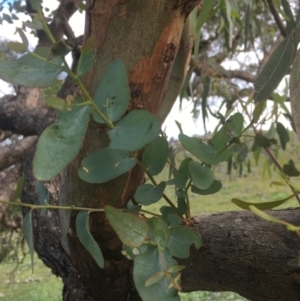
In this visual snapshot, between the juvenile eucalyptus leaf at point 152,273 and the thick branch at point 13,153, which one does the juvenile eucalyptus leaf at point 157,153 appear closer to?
the juvenile eucalyptus leaf at point 152,273

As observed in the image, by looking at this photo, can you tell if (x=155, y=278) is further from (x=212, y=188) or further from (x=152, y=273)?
(x=212, y=188)

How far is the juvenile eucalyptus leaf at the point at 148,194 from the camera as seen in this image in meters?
0.40

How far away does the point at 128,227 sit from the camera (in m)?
0.31

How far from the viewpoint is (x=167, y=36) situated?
0.46 m

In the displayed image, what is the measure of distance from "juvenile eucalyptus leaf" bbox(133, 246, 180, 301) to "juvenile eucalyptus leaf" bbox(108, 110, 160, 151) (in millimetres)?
76

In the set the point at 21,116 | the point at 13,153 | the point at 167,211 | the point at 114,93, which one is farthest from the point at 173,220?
the point at 21,116

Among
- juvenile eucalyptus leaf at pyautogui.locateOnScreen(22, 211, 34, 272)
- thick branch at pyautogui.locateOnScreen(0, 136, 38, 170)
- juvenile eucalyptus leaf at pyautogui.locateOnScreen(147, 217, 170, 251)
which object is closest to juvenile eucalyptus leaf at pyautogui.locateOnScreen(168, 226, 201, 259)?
juvenile eucalyptus leaf at pyautogui.locateOnScreen(147, 217, 170, 251)

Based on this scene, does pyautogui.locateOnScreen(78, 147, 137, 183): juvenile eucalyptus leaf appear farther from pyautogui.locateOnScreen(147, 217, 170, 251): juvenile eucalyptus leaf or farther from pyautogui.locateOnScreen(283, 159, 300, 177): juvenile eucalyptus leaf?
pyautogui.locateOnScreen(283, 159, 300, 177): juvenile eucalyptus leaf

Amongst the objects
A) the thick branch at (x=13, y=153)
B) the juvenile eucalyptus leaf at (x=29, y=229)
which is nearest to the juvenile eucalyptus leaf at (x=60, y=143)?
the juvenile eucalyptus leaf at (x=29, y=229)

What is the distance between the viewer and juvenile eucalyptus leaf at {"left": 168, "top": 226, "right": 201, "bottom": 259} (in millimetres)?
365

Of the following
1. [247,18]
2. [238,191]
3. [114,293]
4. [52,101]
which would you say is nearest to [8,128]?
[247,18]

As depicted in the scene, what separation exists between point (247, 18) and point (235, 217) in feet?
1.57

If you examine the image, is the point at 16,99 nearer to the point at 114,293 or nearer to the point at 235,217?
Result: the point at 114,293

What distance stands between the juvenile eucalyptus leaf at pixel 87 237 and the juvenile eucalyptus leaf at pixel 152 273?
0.17ft
